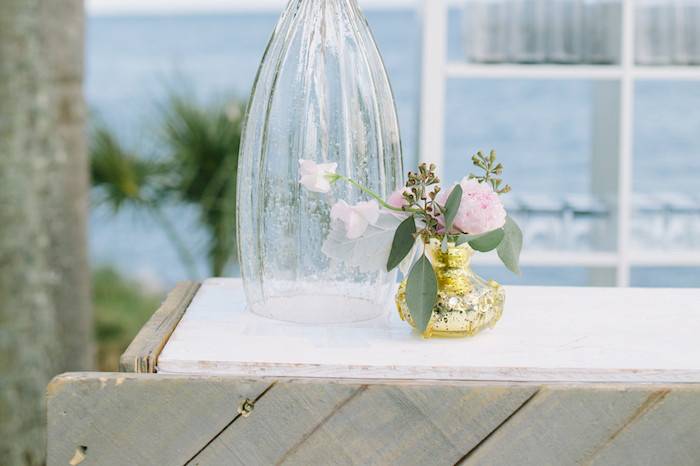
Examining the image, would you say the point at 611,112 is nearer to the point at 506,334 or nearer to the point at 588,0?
the point at 588,0

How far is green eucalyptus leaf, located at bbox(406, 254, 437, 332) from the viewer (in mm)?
957

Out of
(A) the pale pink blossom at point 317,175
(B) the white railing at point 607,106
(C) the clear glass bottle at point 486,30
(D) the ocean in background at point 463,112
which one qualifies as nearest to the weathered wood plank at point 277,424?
(A) the pale pink blossom at point 317,175

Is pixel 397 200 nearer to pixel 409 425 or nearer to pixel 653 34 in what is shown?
pixel 409 425

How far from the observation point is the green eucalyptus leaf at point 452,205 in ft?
3.11

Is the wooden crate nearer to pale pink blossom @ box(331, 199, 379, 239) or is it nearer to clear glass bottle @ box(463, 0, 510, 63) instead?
pale pink blossom @ box(331, 199, 379, 239)

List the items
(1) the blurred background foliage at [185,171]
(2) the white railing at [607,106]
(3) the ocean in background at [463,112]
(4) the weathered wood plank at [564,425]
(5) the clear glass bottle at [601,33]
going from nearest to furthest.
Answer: (4) the weathered wood plank at [564,425]
(2) the white railing at [607,106]
(5) the clear glass bottle at [601,33]
(1) the blurred background foliage at [185,171]
(3) the ocean in background at [463,112]

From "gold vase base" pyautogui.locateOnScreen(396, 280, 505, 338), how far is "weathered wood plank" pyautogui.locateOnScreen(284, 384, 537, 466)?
110 millimetres

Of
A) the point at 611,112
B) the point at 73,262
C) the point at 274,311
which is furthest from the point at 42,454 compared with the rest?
the point at 611,112

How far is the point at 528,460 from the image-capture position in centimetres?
89

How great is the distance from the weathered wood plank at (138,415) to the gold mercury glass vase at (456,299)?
198 millimetres

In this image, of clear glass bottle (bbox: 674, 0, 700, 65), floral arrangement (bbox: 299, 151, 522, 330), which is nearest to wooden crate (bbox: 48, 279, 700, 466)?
floral arrangement (bbox: 299, 151, 522, 330)

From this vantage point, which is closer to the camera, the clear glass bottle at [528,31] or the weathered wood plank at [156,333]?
the weathered wood plank at [156,333]

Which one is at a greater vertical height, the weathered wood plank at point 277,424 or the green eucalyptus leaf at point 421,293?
the green eucalyptus leaf at point 421,293

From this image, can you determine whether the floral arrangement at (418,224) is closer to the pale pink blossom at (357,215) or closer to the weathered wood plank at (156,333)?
the pale pink blossom at (357,215)
